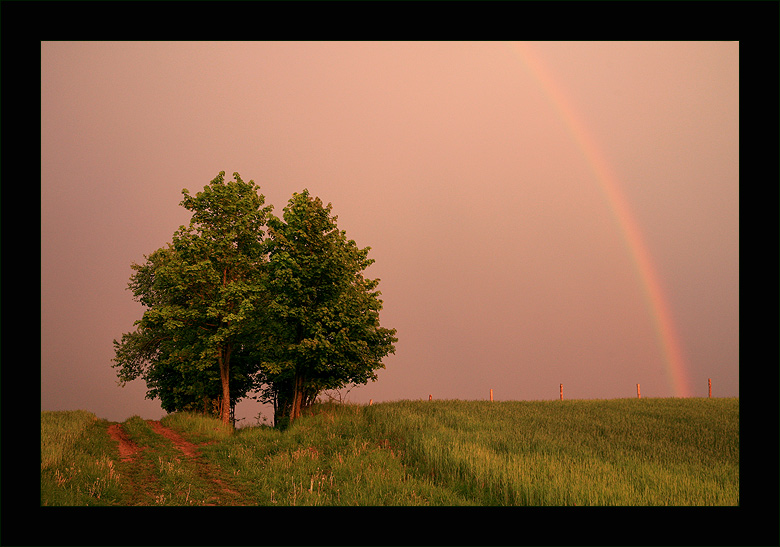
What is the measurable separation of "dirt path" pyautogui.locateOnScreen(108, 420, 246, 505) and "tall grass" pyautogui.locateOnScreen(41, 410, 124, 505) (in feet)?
1.43

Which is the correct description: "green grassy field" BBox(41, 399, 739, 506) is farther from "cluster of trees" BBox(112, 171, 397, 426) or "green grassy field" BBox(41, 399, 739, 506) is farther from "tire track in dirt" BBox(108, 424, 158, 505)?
"cluster of trees" BBox(112, 171, 397, 426)

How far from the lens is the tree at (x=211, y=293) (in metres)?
33.5

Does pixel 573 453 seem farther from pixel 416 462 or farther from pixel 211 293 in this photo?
pixel 211 293

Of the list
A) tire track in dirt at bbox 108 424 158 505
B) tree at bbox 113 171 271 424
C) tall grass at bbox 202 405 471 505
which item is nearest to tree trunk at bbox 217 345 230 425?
tree at bbox 113 171 271 424

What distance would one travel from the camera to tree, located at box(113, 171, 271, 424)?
110ft

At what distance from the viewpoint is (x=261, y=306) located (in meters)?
35.8

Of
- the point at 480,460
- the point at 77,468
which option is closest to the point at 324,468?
the point at 480,460

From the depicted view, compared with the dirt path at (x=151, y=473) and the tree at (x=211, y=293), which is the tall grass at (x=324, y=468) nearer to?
the dirt path at (x=151, y=473)

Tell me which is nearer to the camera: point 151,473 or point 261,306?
point 151,473

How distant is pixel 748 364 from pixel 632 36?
5448mm

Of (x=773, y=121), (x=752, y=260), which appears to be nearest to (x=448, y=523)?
(x=752, y=260)

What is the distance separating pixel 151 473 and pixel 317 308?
14.8m

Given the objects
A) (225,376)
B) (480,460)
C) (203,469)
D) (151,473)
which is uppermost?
(225,376)

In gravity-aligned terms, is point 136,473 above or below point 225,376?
below
